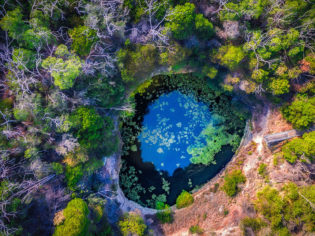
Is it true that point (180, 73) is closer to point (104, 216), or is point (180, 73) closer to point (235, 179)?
point (235, 179)

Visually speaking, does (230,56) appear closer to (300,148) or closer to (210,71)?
(210,71)


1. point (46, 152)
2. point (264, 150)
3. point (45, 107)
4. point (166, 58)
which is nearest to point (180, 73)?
point (166, 58)

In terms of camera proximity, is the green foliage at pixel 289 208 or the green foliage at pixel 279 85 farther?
the green foliage at pixel 279 85

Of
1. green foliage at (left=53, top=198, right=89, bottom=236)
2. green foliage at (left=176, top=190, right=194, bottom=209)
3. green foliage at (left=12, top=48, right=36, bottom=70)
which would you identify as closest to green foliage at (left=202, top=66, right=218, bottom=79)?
green foliage at (left=176, top=190, right=194, bottom=209)

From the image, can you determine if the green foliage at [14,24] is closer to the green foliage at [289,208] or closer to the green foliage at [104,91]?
the green foliage at [104,91]

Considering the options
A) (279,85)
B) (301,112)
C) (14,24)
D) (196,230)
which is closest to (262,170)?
(301,112)

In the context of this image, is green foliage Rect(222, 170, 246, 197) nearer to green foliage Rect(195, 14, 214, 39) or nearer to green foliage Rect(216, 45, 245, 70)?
green foliage Rect(216, 45, 245, 70)

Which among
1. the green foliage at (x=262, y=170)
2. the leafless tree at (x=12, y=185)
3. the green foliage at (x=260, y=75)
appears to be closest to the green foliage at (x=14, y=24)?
the leafless tree at (x=12, y=185)
